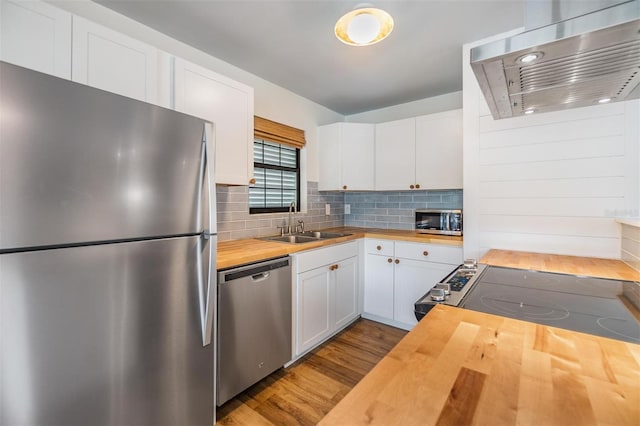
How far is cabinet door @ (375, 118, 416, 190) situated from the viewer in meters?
2.98

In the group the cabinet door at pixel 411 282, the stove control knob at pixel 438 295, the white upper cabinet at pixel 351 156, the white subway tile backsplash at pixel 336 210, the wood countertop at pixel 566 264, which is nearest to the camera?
the stove control knob at pixel 438 295

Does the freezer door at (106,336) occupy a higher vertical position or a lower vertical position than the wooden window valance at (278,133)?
lower

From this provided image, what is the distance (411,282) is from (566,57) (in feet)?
7.04

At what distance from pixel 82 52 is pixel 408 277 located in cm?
272

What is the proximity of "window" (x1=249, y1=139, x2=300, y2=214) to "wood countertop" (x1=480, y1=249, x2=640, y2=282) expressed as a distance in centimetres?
192

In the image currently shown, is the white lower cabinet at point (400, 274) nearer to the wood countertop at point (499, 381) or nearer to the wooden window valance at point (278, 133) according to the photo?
the wooden window valance at point (278, 133)

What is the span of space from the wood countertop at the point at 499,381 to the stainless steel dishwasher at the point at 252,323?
118cm

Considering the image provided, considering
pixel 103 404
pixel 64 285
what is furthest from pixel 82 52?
pixel 103 404

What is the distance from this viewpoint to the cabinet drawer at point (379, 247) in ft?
9.20

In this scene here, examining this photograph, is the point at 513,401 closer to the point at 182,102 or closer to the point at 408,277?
the point at 182,102

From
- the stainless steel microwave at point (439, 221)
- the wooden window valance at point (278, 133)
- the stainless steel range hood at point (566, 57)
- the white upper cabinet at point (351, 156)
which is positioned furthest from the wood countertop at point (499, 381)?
the white upper cabinet at point (351, 156)

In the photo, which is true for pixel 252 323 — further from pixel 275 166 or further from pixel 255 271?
pixel 275 166

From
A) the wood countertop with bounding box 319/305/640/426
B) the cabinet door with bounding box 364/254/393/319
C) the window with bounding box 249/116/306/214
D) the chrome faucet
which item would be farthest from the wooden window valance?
the wood countertop with bounding box 319/305/640/426

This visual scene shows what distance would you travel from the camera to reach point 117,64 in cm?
145
